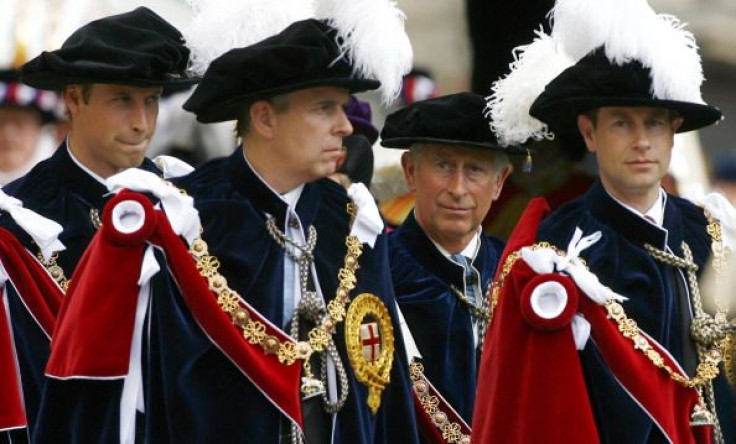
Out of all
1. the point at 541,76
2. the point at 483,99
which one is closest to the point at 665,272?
the point at 541,76

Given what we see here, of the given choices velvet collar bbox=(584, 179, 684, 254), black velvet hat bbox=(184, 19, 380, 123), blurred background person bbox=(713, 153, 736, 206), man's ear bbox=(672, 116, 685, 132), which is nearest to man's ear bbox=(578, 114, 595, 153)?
velvet collar bbox=(584, 179, 684, 254)

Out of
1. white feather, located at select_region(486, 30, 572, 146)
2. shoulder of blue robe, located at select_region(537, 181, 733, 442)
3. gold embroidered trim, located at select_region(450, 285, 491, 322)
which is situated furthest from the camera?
gold embroidered trim, located at select_region(450, 285, 491, 322)

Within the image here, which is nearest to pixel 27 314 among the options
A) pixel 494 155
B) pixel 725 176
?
pixel 494 155

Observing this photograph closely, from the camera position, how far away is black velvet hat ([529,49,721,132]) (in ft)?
21.0

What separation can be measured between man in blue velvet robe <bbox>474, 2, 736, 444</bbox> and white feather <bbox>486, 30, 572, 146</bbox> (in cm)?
31

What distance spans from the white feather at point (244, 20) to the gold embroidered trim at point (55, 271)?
970 millimetres

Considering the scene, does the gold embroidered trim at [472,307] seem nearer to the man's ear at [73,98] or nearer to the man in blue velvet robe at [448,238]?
the man in blue velvet robe at [448,238]

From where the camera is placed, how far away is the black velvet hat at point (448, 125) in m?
7.45

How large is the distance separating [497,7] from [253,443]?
4692 mm

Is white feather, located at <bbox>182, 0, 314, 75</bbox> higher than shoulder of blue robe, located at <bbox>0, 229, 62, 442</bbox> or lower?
higher

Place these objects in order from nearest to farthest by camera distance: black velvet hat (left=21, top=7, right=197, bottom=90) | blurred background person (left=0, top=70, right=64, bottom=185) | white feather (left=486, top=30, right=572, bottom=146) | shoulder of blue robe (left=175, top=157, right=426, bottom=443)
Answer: shoulder of blue robe (left=175, top=157, right=426, bottom=443) < white feather (left=486, top=30, right=572, bottom=146) < black velvet hat (left=21, top=7, right=197, bottom=90) < blurred background person (left=0, top=70, right=64, bottom=185)

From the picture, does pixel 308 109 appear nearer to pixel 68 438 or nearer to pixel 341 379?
pixel 341 379

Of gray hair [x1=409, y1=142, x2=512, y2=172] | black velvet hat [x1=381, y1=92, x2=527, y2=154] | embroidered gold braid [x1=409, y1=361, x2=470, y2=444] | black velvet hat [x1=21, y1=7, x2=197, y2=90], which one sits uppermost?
black velvet hat [x1=21, y1=7, x2=197, y2=90]

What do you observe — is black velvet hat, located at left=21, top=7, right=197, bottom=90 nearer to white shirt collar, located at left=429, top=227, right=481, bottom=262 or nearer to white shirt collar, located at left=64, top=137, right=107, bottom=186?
white shirt collar, located at left=64, top=137, right=107, bottom=186
